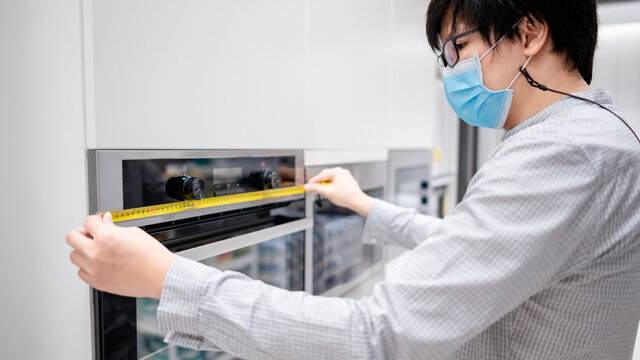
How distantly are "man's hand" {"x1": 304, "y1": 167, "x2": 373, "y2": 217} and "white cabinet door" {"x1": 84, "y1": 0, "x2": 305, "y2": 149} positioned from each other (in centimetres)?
Answer: 14

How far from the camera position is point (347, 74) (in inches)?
46.4

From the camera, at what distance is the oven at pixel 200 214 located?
596 mm

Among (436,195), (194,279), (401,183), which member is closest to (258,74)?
(194,279)

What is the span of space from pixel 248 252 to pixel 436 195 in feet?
6.33

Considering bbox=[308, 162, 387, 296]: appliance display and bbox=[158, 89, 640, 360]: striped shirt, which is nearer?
bbox=[158, 89, 640, 360]: striped shirt

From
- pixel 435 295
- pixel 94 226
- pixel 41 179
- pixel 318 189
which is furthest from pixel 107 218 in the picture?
pixel 318 189

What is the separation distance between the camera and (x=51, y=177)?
586 millimetres

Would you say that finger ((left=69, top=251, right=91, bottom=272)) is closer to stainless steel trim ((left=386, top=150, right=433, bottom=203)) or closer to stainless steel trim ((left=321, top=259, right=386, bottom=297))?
stainless steel trim ((left=321, top=259, right=386, bottom=297))

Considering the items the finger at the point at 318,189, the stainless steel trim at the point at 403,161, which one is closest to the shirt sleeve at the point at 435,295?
the finger at the point at 318,189

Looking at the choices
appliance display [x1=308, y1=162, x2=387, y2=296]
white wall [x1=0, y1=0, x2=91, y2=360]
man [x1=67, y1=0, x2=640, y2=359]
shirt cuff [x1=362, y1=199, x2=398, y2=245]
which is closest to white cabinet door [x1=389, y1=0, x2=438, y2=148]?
appliance display [x1=308, y1=162, x2=387, y2=296]

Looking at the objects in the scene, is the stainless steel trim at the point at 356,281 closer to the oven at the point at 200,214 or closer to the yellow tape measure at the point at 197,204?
the oven at the point at 200,214

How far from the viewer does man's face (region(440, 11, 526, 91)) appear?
68cm

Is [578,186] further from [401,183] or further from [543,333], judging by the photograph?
[401,183]

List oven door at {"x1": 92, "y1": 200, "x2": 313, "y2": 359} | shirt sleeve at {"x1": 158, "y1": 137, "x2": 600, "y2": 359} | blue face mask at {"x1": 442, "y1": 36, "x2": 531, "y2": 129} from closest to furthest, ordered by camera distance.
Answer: shirt sleeve at {"x1": 158, "y1": 137, "x2": 600, "y2": 359} → oven door at {"x1": 92, "y1": 200, "x2": 313, "y2": 359} → blue face mask at {"x1": 442, "y1": 36, "x2": 531, "y2": 129}
